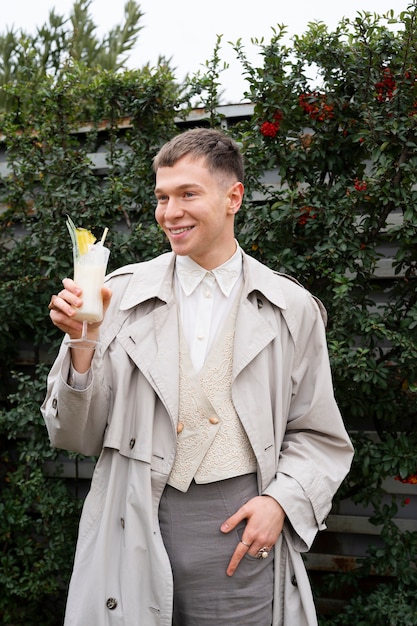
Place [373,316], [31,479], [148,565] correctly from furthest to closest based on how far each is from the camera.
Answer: [31,479] < [373,316] < [148,565]

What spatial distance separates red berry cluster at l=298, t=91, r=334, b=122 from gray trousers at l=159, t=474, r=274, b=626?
161cm

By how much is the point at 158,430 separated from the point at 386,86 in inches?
64.9

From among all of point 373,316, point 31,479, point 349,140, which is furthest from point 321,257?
point 31,479

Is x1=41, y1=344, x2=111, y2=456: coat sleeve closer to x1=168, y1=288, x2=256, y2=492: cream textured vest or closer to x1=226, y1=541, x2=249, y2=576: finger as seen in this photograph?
x1=168, y1=288, x2=256, y2=492: cream textured vest

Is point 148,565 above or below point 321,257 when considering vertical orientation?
below

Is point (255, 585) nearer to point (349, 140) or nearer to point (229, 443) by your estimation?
point (229, 443)

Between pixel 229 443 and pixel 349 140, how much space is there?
1.52 metres

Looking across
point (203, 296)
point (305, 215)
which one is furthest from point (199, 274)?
point (305, 215)

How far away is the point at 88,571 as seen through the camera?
182 cm

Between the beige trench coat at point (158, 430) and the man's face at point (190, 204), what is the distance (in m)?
0.15

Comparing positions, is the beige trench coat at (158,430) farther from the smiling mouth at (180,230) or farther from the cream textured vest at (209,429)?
the smiling mouth at (180,230)

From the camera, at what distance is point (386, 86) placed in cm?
273

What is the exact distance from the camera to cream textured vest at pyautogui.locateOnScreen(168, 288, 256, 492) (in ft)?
5.93

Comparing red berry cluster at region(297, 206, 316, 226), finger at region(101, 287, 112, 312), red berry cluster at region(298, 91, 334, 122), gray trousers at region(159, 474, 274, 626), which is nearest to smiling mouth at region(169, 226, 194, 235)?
finger at region(101, 287, 112, 312)
